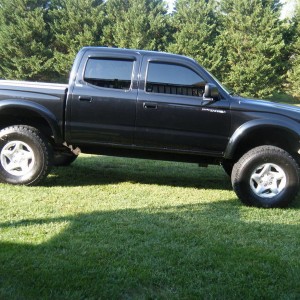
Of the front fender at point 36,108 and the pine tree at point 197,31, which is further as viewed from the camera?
the pine tree at point 197,31

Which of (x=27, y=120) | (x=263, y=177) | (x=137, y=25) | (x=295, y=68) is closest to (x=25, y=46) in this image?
(x=137, y=25)

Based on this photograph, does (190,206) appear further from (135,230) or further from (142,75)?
(142,75)

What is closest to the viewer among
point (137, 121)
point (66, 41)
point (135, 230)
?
point (135, 230)

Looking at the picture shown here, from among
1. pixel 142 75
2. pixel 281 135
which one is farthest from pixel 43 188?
pixel 281 135

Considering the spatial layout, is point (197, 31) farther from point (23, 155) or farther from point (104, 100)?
point (23, 155)

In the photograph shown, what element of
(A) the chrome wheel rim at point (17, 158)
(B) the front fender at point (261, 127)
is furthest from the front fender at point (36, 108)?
(B) the front fender at point (261, 127)

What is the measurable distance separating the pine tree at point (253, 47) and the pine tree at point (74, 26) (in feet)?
37.0

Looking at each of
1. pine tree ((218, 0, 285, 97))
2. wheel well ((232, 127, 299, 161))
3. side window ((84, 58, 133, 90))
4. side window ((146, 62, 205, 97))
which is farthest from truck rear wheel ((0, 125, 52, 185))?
pine tree ((218, 0, 285, 97))

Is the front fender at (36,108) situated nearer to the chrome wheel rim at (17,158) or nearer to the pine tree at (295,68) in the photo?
the chrome wheel rim at (17,158)

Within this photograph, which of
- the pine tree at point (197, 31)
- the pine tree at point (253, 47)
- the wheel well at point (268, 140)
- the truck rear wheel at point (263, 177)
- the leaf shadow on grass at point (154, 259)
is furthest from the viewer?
the pine tree at point (197, 31)

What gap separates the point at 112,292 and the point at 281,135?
3.37 metres

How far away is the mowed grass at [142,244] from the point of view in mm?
2914

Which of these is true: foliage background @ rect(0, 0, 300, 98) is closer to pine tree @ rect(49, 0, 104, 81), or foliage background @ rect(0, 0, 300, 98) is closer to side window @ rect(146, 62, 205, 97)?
pine tree @ rect(49, 0, 104, 81)

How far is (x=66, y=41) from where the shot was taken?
36594 mm
